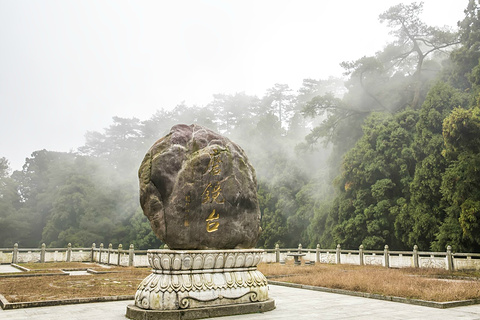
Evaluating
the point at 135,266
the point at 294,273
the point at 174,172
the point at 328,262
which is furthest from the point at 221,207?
the point at 328,262

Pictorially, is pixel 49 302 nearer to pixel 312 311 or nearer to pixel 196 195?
pixel 196 195

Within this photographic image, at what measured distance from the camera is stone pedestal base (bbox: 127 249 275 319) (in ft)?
19.9

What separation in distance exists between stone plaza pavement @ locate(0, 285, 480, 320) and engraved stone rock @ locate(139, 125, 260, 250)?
1383mm

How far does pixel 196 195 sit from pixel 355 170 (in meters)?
18.4

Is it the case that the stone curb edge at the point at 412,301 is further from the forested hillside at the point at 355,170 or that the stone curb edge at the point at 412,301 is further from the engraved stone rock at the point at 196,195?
the forested hillside at the point at 355,170

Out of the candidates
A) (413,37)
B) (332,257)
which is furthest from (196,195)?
(413,37)

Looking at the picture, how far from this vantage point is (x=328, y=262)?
21.6 meters

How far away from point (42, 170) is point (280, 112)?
1142 inches

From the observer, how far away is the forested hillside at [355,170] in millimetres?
18500

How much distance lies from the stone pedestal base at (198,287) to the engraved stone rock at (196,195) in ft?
0.96

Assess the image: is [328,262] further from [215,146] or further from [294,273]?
[215,146]

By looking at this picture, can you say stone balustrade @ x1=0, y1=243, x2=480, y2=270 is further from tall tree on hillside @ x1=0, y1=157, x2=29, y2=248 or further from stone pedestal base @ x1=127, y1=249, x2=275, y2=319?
tall tree on hillside @ x1=0, y1=157, x2=29, y2=248

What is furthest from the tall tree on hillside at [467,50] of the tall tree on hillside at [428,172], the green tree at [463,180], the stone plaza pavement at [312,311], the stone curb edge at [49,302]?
the stone curb edge at [49,302]

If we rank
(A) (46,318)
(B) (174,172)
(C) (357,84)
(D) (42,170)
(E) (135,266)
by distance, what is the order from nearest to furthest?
1. (A) (46,318)
2. (B) (174,172)
3. (E) (135,266)
4. (C) (357,84)
5. (D) (42,170)
